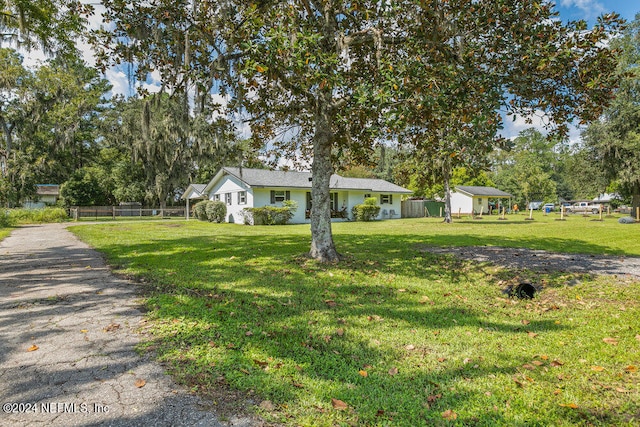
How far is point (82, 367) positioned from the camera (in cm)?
296

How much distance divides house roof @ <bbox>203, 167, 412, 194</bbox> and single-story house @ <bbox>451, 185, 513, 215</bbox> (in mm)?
11329

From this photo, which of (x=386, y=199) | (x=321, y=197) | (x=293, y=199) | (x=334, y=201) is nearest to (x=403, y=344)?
(x=321, y=197)

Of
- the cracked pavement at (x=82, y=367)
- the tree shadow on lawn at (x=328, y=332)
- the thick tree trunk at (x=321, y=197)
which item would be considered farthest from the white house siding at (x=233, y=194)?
the cracked pavement at (x=82, y=367)

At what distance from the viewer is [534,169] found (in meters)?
46.7

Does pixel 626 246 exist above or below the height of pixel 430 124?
below

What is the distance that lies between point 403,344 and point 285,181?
22.7m

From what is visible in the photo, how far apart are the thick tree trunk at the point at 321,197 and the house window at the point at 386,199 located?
23938 millimetres

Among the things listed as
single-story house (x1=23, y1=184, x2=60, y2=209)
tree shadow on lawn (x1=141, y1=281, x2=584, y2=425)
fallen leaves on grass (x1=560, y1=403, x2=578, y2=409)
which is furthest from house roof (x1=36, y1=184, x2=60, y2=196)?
fallen leaves on grass (x1=560, y1=403, x2=578, y2=409)

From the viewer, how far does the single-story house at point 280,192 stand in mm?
24031

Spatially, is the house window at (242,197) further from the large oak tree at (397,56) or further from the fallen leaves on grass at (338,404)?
the fallen leaves on grass at (338,404)

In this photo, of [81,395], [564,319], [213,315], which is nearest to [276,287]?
[213,315]

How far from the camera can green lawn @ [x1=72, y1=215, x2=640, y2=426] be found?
8.12 ft

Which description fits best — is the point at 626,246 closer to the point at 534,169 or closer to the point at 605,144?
the point at 605,144

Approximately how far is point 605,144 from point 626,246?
61.0ft
